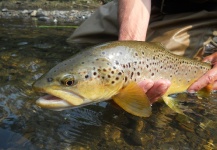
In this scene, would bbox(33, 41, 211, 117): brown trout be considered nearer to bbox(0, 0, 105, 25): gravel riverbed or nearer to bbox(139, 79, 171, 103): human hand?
bbox(139, 79, 171, 103): human hand

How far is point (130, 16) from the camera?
230cm

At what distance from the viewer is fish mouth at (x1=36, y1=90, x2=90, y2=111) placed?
1.55 meters

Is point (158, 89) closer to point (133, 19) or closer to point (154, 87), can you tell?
point (154, 87)

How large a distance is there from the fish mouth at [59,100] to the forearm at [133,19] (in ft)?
2.39

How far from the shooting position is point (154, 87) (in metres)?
1.90

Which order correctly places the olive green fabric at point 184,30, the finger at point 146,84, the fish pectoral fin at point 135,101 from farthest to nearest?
1. the olive green fabric at point 184,30
2. the finger at point 146,84
3. the fish pectoral fin at point 135,101

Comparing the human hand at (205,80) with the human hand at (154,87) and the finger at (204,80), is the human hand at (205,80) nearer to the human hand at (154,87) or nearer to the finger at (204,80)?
the finger at (204,80)

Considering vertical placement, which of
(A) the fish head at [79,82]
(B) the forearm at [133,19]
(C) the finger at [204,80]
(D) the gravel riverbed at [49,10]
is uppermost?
(B) the forearm at [133,19]

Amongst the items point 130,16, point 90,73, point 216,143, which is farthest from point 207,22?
point 90,73

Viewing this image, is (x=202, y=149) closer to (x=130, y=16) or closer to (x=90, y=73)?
(x=90, y=73)

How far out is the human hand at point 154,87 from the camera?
188 centimetres

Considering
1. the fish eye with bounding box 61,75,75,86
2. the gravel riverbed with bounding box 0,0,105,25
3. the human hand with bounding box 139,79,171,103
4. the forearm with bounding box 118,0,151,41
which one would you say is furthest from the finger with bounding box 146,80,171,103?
the gravel riverbed with bounding box 0,0,105,25

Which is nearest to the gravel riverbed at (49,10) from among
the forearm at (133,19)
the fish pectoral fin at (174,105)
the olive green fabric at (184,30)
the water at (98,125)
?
the olive green fabric at (184,30)

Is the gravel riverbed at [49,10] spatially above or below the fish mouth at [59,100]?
below
